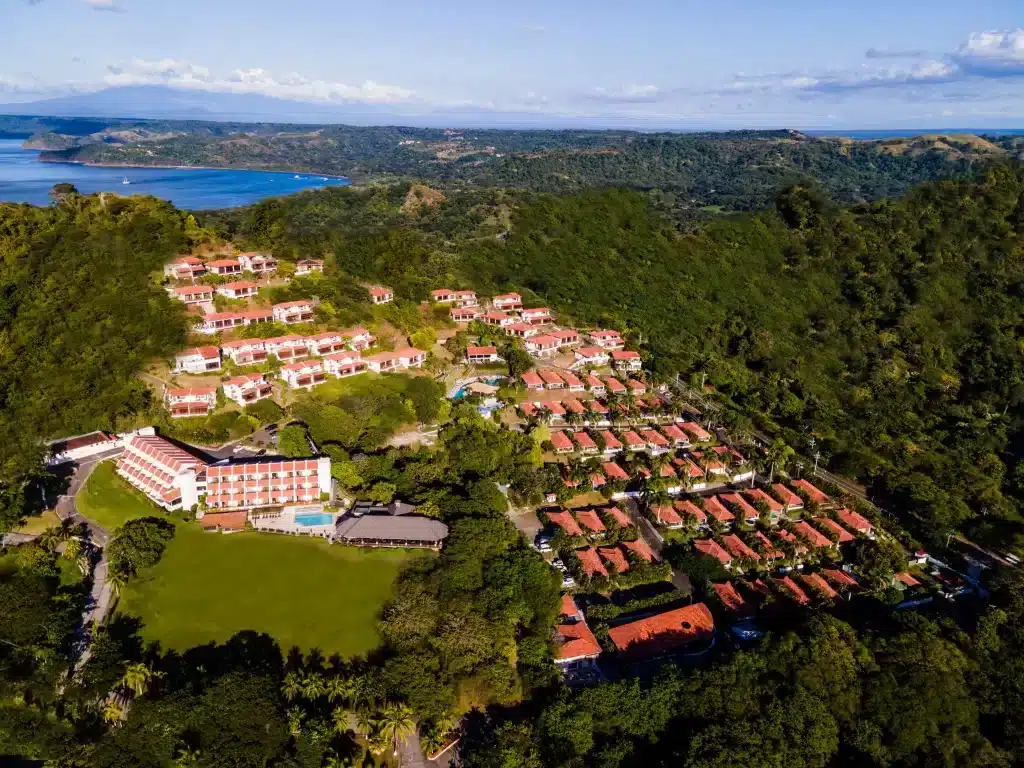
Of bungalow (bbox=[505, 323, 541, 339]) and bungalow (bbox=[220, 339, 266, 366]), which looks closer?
bungalow (bbox=[220, 339, 266, 366])

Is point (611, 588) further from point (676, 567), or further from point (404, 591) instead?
point (404, 591)

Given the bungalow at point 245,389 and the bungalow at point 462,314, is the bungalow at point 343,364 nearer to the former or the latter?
the bungalow at point 245,389

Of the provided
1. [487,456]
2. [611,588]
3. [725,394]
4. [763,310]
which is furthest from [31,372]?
[763,310]

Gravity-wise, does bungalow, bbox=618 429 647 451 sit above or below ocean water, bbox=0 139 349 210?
below

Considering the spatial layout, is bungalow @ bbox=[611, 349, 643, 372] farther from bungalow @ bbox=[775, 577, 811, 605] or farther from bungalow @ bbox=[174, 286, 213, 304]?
bungalow @ bbox=[174, 286, 213, 304]

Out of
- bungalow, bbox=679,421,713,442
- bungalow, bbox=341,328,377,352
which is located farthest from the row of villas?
bungalow, bbox=679,421,713,442

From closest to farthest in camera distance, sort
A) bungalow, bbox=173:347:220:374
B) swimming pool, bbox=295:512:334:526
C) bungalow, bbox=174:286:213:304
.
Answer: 1. swimming pool, bbox=295:512:334:526
2. bungalow, bbox=173:347:220:374
3. bungalow, bbox=174:286:213:304

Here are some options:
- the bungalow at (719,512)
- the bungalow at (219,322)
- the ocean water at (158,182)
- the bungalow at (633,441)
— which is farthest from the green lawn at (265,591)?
the ocean water at (158,182)

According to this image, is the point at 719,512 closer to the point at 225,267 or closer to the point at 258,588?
the point at 258,588

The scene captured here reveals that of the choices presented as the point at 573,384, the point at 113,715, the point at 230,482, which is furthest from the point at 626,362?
the point at 113,715
